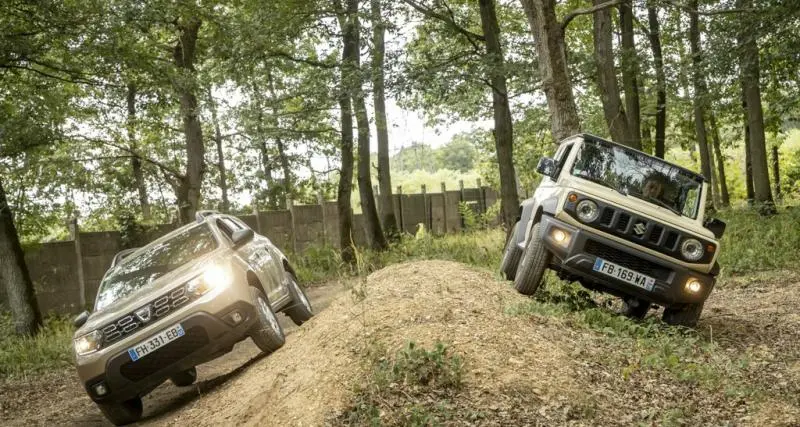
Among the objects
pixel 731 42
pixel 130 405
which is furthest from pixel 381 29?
pixel 130 405

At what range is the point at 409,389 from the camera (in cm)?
592

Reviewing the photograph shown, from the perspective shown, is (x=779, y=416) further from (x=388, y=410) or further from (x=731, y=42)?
(x=731, y=42)

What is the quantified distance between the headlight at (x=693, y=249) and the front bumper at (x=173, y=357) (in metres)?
4.47

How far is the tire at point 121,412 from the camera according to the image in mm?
8250

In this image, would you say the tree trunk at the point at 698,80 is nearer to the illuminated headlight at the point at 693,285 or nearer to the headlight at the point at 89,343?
the illuminated headlight at the point at 693,285

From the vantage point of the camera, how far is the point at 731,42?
58.0 ft

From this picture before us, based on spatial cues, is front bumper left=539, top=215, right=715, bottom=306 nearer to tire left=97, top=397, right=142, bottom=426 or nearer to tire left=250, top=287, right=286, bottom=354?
tire left=250, top=287, right=286, bottom=354

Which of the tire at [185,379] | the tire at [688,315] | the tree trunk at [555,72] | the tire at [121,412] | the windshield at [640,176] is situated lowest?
the tire at [185,379]

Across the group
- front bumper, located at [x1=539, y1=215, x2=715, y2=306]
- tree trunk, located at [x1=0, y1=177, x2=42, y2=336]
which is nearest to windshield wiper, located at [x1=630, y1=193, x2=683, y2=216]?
front bumper, located at [x1=539, y1=215, x2=715, y2=306]

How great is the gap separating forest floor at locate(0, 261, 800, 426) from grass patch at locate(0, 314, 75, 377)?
137 inches

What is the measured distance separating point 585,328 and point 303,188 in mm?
24628

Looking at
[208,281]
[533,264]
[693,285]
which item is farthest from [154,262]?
[693,285]

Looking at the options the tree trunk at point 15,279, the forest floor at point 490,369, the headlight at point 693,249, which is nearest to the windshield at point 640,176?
the headlight at point 693,249

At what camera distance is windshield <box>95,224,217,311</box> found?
8.89m
